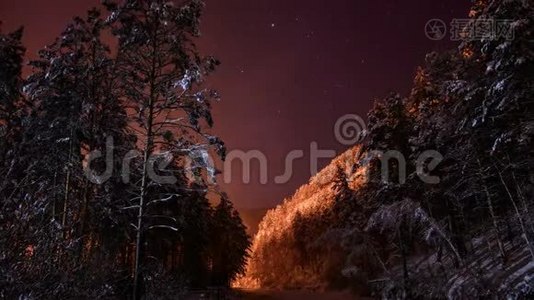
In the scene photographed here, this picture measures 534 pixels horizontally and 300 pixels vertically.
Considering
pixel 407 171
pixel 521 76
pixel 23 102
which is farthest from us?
pixel 407 171

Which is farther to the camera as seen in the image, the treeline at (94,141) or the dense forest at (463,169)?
the dense forest at (463,169)

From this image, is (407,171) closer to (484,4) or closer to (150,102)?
(484,4)

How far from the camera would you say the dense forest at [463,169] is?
19.0m

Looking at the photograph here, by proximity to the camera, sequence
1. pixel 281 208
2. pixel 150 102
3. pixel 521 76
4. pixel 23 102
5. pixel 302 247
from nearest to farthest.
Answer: pixel 150 102, pixel 521 76, pixel 23 102, pixel 302 247, pixel 281 208

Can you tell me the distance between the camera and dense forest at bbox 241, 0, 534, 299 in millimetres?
18953

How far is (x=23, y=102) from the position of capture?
27672 mm

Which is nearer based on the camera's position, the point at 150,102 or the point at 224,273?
the point at 150,102

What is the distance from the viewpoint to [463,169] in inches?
935

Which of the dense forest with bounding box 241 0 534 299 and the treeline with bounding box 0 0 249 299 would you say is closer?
the treeline with bounding box 0 0 249 299

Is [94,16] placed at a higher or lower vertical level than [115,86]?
higher

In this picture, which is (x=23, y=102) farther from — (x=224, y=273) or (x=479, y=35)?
(x=224, y=273)

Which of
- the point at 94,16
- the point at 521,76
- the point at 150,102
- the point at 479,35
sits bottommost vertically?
the point at 150,102

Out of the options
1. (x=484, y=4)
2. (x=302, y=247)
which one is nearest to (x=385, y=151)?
(x=484, y=4)

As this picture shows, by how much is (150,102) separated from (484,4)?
1653 cm
